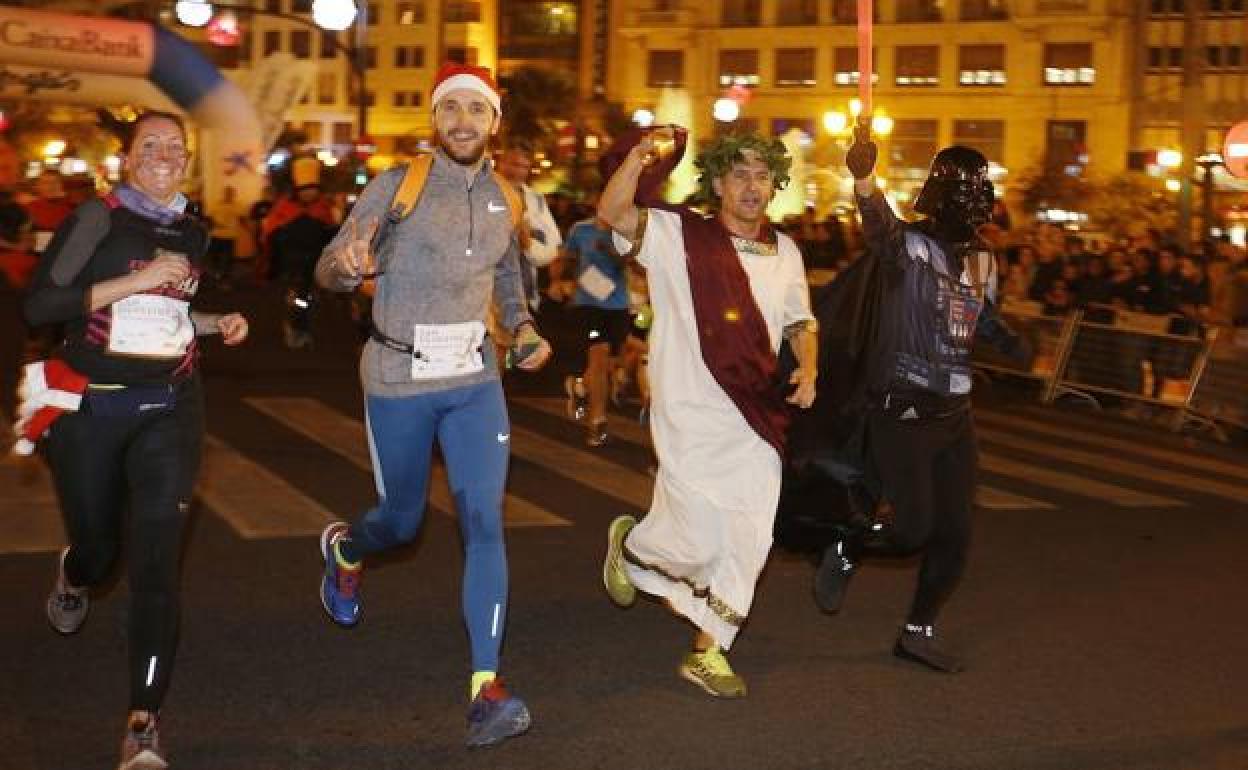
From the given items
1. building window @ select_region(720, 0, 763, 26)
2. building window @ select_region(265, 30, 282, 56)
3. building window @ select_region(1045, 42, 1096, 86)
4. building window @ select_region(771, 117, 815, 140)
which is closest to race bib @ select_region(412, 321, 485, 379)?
building window @ select_region(1045, 42, 1096, 86)

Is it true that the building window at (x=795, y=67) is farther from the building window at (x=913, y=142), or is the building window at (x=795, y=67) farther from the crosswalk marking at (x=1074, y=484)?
the crosswalk marking at (x=1074, y=484)

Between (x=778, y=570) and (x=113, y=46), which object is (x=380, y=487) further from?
(x=113, y=46)

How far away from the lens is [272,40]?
4060 inches

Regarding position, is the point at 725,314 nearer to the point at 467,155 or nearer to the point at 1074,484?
the point at 467,155

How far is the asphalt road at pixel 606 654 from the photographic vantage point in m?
5.16

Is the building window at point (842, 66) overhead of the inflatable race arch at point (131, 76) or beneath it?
overhead

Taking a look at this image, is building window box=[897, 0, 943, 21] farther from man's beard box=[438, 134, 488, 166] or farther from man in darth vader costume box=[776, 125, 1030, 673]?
man's beard box=[438, 134, 488, 166]

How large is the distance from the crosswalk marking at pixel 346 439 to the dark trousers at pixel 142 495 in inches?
120

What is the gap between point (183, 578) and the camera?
7188 millimetres

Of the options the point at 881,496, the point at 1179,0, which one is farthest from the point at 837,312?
the point at 1179,0

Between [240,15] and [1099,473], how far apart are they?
97439mm

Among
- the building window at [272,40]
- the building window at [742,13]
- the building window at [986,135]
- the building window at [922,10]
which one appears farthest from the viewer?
the building window at [272,40]

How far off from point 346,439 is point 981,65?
190ft

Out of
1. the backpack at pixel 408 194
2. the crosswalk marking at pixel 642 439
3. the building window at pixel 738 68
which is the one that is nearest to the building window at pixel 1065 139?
the building window at pixel 738 68
